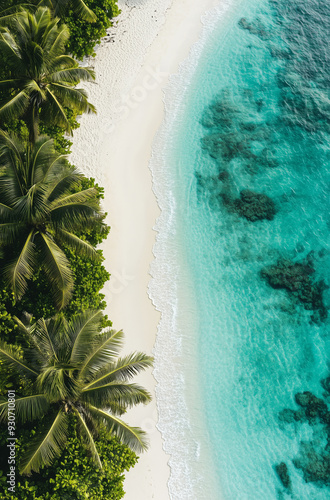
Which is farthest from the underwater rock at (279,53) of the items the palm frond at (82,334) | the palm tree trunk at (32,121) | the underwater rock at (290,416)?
the palm frond at (82,334)

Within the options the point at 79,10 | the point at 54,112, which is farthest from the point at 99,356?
the point at 79,10

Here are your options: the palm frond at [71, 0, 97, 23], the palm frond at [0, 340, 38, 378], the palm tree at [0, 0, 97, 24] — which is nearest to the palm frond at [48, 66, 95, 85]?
the palm tree at [0, 0, 97, 24]

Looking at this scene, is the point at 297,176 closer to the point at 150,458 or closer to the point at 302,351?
the point at 302,351

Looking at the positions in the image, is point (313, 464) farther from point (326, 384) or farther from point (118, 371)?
point (118, 371)

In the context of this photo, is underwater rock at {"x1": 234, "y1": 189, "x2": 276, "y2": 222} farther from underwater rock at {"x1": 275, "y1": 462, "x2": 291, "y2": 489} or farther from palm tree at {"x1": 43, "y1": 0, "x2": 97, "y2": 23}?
palm tree at {"x1": 43, "y1": 0, "x2": 97, "y2": 23}

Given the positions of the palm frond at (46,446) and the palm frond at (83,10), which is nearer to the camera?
the palm frond at (46,446)

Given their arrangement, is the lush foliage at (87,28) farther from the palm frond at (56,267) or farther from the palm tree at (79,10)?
the palm frond at (56,267)
